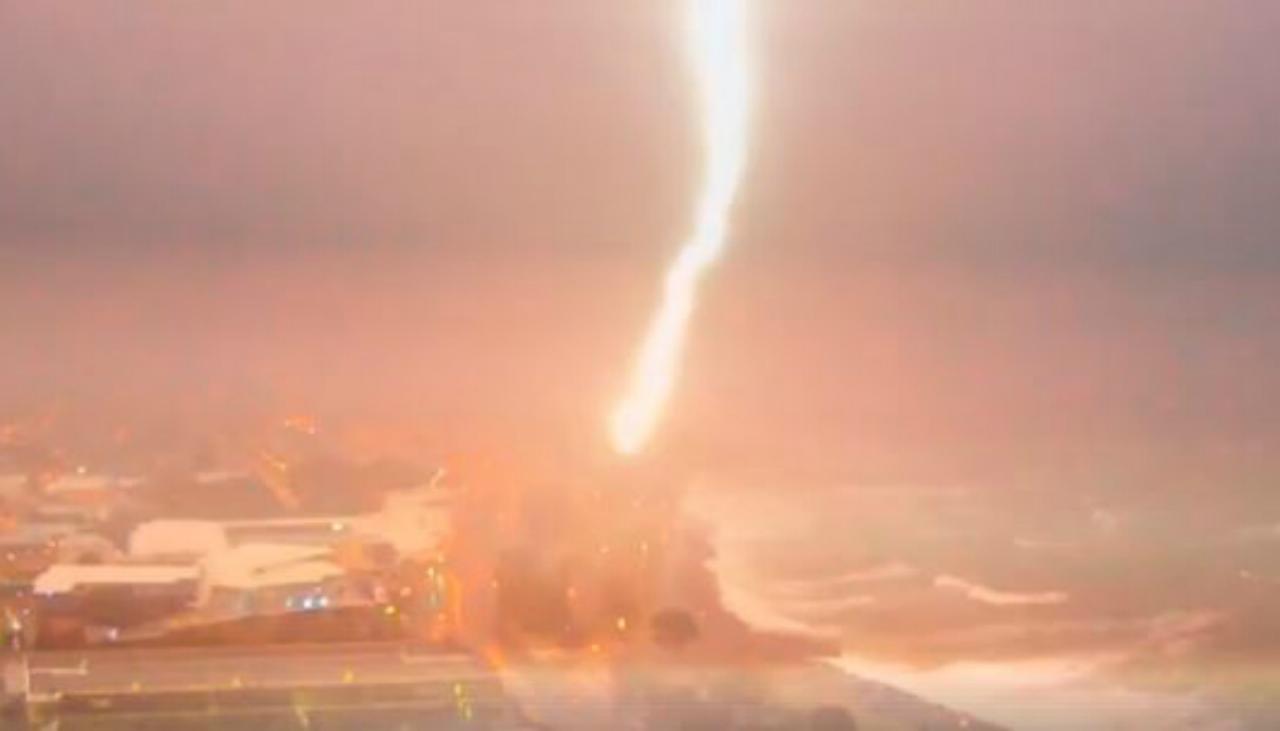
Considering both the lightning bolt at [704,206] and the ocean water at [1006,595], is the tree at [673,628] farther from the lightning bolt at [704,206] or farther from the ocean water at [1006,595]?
the lightning bolt at [704,206]

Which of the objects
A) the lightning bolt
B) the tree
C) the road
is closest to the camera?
the lightning bolt

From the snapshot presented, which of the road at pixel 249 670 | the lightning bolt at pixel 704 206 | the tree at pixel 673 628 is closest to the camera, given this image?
the lightning bolt at pixel 704 206

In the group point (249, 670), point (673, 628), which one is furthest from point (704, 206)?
point (249, 670)

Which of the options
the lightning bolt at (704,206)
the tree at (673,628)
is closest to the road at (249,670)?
the tree at (673,628)

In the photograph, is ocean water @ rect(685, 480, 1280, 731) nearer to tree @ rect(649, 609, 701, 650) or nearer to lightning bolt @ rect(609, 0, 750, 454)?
tree @ rect(649, 609, 701, 650)

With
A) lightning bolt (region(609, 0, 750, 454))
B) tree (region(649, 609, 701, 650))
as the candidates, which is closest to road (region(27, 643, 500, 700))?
tree (region(649, 609, 701, 650))

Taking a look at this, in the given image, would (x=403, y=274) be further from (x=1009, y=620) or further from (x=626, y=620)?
(x=1009, y=620)

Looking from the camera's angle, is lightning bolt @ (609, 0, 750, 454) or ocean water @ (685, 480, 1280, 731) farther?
ocean water @ (685, 480, 1280, 731)

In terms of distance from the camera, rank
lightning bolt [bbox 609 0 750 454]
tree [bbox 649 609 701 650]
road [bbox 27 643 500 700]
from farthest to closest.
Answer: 1. tree [bbox 649 609 701 650]
2. road [bbox 27 643 500 700]
3. lightning bolt [bbox 609 0 750 454]
